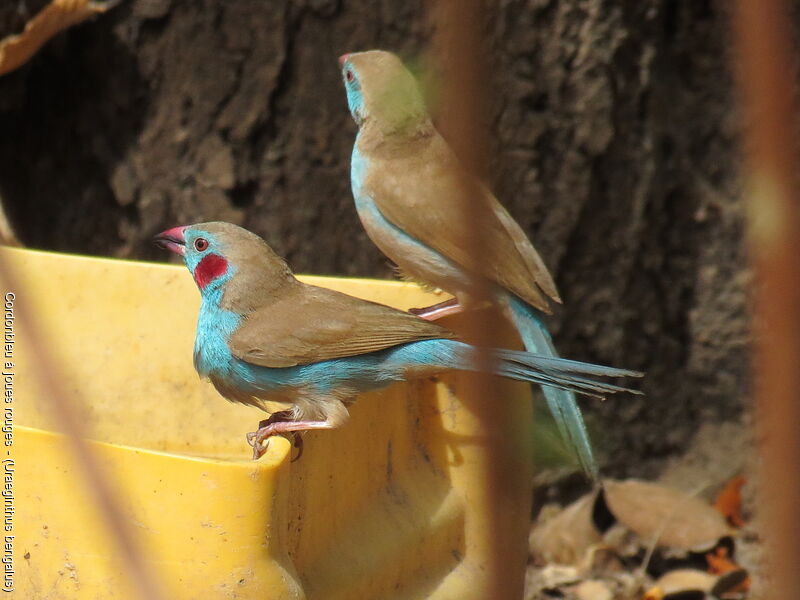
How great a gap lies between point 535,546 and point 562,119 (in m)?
1.86

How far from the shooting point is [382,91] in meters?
4.05

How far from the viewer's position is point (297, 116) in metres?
4.59

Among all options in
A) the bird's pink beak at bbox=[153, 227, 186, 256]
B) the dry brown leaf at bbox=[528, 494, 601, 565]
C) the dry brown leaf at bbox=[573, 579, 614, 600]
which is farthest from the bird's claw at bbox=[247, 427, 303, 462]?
the dry brown leaf at bbox=[528, 494, 601, 565]

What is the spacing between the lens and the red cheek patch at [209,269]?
3.32 m

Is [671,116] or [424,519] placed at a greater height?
[671,116]

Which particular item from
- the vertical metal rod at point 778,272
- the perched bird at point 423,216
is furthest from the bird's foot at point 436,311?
the vertical metal rod at point 778,272

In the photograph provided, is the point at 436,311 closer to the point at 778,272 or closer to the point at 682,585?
the point at 682,585

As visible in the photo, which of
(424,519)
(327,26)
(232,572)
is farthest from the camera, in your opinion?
(327,26)

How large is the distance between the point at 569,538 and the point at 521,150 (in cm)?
167

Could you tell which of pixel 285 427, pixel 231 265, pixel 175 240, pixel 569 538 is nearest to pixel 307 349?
pixel 285 427

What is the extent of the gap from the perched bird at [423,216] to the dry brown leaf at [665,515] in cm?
123

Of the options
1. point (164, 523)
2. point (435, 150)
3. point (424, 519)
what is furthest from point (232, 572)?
point (435, 150)

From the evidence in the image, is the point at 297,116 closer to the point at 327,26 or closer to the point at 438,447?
the point at 327,26

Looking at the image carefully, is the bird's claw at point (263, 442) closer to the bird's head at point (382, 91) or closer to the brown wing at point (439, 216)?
the brown wing at point (439, 216)
